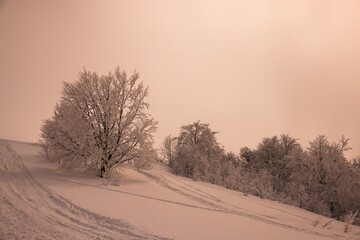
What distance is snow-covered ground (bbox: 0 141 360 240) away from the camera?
6840 mm

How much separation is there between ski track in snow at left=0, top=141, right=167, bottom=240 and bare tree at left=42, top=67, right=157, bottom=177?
372 cm

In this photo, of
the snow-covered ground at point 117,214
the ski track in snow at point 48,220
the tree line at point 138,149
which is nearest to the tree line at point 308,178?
the tree line at point 138,149

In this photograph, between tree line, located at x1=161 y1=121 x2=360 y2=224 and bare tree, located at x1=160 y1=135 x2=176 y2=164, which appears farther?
bare tree, located at x1=160 y1=135 x2=176 y2=164

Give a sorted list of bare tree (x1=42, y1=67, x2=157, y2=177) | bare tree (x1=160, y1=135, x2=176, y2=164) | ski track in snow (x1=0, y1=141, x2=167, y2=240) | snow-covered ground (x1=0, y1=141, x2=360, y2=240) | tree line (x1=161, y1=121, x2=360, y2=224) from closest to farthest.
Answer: ski track in snow (x1=0, y1=141, x2=167, y2=240)
snow-covered ground (x1=0, y1=141, x2=360, y2=240)
bare tree (x1=42, y1=67, x2=157, y2=177)
tree line (x1=161, y1=121, x2=360, y2=224)
bare tree (x1=160, y1=135, x2=176, y2=164)

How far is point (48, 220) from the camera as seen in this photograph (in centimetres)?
723

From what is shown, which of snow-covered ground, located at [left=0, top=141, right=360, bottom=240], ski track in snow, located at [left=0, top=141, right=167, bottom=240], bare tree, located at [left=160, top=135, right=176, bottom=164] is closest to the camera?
ski track in snow, located at [left=0, top=141, right=167, bottom=240]

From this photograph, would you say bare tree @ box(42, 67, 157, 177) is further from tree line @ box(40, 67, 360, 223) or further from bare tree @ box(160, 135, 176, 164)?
bare tree @ box(160, 135, 176, 164)

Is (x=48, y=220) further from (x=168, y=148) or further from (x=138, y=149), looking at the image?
(x=168, y=148)

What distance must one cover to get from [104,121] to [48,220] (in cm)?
745

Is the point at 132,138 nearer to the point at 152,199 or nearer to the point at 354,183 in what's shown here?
the point at 152,199

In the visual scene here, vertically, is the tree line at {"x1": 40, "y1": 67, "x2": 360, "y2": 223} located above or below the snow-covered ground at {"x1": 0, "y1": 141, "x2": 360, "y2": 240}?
above

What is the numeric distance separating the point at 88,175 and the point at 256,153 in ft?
90.3

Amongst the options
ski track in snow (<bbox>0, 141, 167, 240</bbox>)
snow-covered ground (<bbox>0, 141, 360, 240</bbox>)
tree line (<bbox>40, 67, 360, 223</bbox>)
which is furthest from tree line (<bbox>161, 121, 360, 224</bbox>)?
ski track in snow (<bbox>0, 141, 167, 240</bbox>)

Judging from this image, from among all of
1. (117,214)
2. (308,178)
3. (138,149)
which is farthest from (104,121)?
(308,178)
